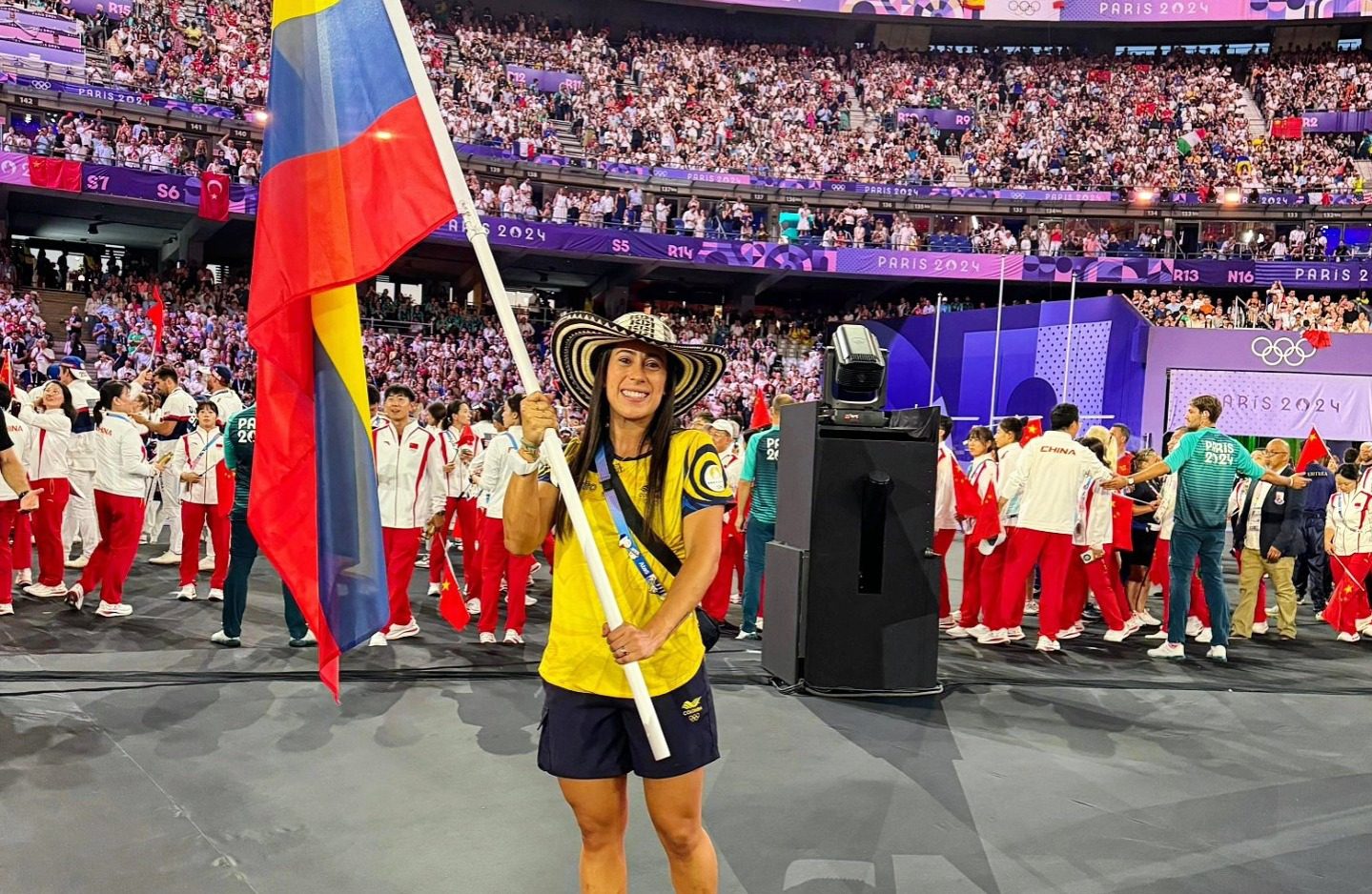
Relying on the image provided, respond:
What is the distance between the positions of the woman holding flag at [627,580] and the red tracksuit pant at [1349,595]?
798 cm

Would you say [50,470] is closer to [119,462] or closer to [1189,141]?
[119,462]

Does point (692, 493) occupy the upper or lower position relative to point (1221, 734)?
upper

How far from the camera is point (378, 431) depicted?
682 cm

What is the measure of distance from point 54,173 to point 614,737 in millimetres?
23108

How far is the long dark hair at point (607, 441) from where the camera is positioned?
2.39 meters

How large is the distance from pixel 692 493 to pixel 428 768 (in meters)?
2.53

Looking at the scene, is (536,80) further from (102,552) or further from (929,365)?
(102,552)

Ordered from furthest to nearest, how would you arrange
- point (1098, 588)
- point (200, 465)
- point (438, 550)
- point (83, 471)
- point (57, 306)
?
point (57, 306)
point (438, 550)
point (83, 471)
point (200, 465)
point (1098, 588)

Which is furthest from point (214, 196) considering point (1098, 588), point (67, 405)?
point (1098, 588)

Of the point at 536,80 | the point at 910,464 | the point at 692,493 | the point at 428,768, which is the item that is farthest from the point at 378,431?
the point at 536,80

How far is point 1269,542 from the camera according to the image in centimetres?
807

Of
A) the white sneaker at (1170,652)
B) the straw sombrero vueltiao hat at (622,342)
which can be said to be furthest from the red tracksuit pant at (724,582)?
the straw sombrero vueltiao hat at (622,342)

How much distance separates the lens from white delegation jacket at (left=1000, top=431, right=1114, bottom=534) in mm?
6969

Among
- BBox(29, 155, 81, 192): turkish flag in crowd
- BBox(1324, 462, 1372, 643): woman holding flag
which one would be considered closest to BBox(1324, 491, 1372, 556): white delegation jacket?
BBox(1324, 462, 1372, 643): woman holding flag
